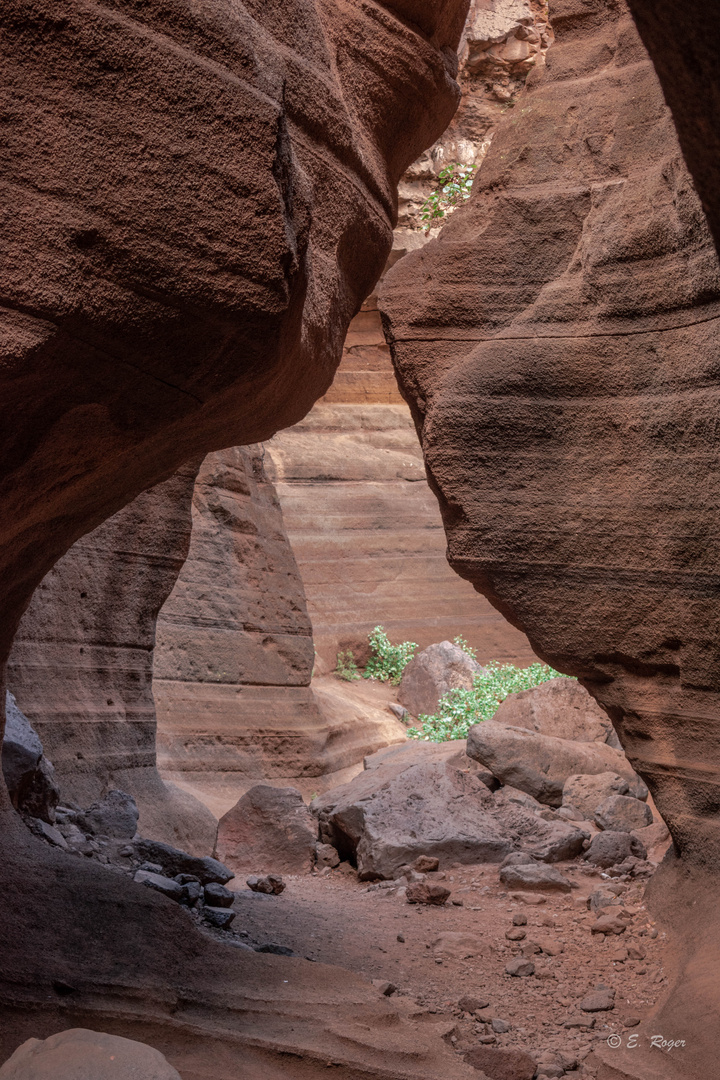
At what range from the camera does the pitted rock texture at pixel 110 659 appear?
609 centimetres

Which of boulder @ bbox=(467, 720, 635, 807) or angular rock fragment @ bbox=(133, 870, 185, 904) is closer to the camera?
angular rock fragment @ bbox=(133, 870, 185, 904)

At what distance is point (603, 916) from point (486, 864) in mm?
1321

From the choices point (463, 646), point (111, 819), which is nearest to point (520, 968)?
point (111, 819)

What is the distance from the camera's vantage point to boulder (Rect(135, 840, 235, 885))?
16.5 feet

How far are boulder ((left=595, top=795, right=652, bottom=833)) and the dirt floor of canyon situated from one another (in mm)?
688

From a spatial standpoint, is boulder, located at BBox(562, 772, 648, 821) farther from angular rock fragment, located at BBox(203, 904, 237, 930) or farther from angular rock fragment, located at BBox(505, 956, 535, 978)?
angular rock fragment, located at BBox(203, 904, 237, 930)

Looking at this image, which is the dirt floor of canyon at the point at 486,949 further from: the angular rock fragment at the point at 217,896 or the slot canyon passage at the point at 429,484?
the angular rock fragment at the point at 217,896

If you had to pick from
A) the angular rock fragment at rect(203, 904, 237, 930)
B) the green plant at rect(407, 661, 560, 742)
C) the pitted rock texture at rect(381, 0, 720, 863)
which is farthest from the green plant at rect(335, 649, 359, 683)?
the angular rock fragment at rect(203, 904, 237, 930)

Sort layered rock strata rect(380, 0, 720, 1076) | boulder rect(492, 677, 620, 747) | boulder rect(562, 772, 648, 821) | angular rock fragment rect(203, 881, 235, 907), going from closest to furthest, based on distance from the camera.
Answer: layered rock strata rect(380, 0, 720, 1076)
angular rock fragment rect(203, 881, 235, 907)
boulder rect(562, 772, 648, 821)
boulder rect(492, 677, 620, 747)

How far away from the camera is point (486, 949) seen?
14.9 feet

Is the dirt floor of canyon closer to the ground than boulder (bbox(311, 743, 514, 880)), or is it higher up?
closer to the ground

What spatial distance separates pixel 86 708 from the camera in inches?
250

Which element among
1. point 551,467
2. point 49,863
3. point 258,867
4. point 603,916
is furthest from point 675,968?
point 258,867

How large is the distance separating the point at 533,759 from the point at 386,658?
687cm
